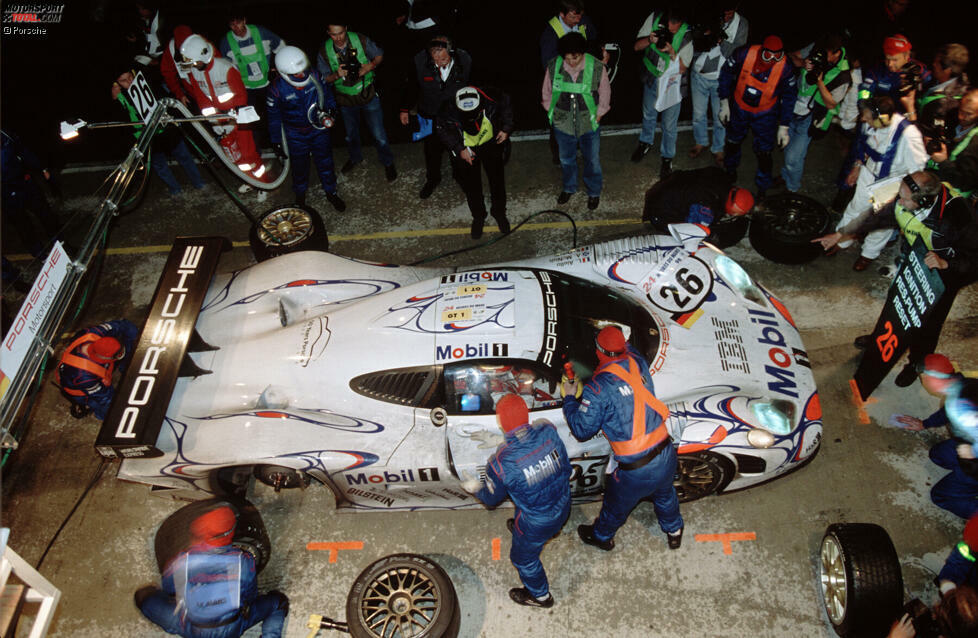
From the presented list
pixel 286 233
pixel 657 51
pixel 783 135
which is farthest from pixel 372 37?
pixel 783 135

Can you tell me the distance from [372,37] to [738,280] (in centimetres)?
554

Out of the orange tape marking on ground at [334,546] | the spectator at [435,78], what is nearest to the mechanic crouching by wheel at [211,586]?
the orange tape marking on ground at [334,546]

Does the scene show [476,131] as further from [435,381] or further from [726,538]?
[726,538]

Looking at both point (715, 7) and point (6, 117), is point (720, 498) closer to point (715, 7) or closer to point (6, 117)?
point (715, 7)

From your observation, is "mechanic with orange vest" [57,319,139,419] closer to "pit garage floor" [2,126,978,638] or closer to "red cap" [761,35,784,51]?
"pit garage floor" [2,126,978,638]

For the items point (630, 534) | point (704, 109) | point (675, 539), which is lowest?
point (630, 534)

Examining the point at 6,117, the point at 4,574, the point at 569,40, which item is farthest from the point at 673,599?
the point at 6,117

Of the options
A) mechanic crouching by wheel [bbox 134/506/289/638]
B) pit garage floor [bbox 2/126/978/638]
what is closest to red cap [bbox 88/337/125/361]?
pit garage floor [bbox 2/126/978/638]

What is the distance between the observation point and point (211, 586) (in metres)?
3.88

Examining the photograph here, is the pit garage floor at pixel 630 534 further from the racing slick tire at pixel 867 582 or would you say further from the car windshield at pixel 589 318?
the car windshield at pixel 589 318

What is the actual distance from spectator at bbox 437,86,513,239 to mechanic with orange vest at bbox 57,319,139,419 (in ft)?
11.1

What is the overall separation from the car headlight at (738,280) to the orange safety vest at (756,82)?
1.99m

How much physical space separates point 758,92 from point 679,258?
223cm

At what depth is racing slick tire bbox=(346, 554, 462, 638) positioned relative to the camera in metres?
4.13
